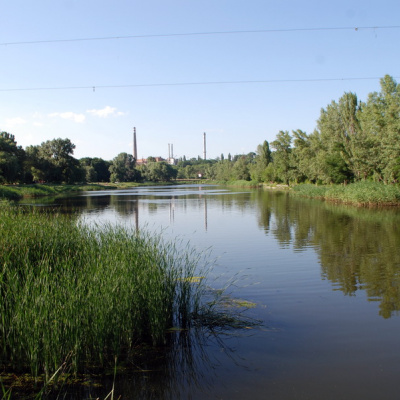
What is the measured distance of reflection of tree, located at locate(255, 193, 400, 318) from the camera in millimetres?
9273

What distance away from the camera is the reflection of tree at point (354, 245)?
9.27 m

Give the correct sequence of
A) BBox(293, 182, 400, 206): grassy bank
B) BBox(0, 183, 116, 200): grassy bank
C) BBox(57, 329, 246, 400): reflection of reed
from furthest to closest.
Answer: BBox(0, 183, 116, 200): grassy bank
BBox(293, 182, 400, 206): grassy bank
BBox(57, 329, 246, 400): reflection of reed

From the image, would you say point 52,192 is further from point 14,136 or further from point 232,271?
point 232,271

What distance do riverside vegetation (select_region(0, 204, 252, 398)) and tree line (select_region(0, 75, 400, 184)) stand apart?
1116 inches

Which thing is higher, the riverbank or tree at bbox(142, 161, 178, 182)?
tree at bbox(142, 161, 178, 182)

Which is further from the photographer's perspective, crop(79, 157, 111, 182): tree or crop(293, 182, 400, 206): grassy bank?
crop(79, 157, 111, 182): tree

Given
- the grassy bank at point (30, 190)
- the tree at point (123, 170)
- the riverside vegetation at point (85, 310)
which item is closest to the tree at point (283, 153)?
the grassy bank at point (30, 190)

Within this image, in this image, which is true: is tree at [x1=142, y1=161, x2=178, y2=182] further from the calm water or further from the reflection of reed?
the reflection of reed

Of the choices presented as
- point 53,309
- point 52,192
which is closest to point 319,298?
point 53,309

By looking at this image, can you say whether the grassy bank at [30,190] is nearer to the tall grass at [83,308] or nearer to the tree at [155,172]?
the tall grass at [83,308]

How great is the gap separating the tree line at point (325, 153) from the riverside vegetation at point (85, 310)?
2835 centimetres

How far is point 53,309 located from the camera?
4.80 m

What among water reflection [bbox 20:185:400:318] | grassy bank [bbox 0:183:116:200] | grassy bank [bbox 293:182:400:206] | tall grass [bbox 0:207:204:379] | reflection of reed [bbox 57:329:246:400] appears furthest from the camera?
grassy bank [bbox 0:183:116:200]

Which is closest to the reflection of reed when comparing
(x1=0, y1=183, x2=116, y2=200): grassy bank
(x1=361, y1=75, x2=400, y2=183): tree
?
(x1=361, y1=75, x2=400, y2=183): tree
